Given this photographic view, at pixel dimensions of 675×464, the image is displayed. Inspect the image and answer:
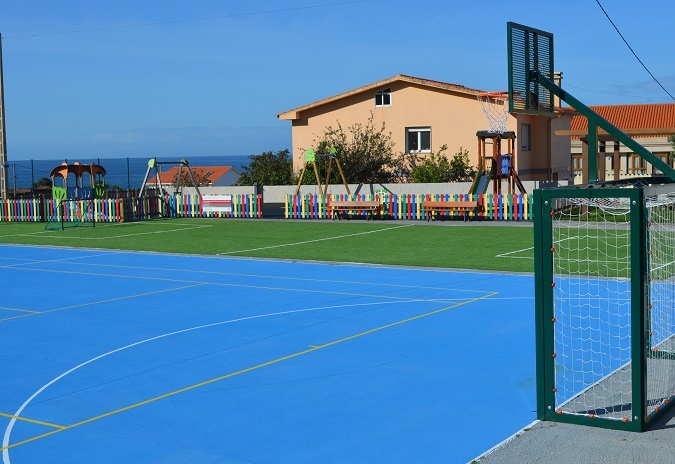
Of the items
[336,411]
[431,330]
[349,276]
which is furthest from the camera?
[349,276]

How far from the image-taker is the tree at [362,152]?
138 ft

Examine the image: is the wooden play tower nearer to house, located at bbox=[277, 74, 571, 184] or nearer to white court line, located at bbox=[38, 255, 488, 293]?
house, located at bbox=[277, 74, 571, 184]

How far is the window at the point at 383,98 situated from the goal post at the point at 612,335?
30.0m

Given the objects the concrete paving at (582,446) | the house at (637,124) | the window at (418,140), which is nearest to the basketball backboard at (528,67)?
the concrete paving at (582,446)

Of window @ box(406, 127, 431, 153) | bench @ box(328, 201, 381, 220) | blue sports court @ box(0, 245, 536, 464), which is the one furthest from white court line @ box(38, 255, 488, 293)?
window @ box(406, 127, 431, 153)

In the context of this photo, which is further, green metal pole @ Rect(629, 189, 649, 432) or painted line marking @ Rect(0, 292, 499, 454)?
painted line marking @ Rect(0, 292, 499, 454)

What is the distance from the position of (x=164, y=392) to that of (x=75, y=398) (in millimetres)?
980

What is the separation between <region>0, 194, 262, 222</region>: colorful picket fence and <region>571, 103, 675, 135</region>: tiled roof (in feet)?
125

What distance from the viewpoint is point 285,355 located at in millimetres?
11883

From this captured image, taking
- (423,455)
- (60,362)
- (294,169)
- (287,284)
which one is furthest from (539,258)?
(294,169)

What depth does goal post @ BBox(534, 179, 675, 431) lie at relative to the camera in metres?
8.23

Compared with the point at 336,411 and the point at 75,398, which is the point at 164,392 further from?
the point at 336,411

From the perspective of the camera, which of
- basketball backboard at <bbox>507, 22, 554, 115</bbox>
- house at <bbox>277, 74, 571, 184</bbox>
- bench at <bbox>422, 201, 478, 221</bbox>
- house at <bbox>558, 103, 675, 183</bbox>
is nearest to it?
basketball backboard at <bbox>507, 22, 554, 115</bbox>

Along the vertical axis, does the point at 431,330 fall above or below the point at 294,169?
below
